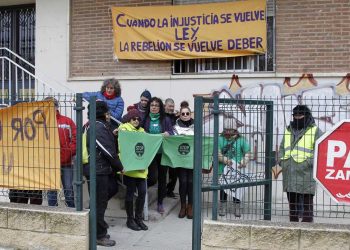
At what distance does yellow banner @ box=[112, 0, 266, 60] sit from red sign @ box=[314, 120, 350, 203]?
3.50 metres

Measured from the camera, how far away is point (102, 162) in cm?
567

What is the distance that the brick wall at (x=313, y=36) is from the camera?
7523 millimetres

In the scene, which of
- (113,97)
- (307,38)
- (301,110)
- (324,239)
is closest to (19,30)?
(113,97)

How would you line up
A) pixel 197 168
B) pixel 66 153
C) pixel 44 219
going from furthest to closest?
pixel 66 153 → pixel 44 219 → pixel 197 168

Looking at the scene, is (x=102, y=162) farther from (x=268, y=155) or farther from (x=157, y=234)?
(x=268, y=155)

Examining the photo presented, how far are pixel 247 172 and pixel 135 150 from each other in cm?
183

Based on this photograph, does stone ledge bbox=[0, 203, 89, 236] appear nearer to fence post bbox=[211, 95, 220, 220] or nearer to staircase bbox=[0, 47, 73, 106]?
fence post bbox=[211, 95, 220, 220]

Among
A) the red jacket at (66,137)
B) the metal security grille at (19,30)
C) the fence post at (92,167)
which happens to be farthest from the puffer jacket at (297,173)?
the metal security grille at (19,30)

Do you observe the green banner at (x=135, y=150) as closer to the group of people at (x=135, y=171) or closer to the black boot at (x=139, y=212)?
the group of people at (x=135, y=171)

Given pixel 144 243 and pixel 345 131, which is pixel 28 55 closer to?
pixel 144 243

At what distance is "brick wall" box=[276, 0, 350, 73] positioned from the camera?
7523 mm

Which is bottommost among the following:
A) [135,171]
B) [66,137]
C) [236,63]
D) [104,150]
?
[135,171]

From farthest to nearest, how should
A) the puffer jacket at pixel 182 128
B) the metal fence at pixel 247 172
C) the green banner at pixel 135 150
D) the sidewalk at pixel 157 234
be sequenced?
the puffer jacket at pixel 182 128 → the green banner at pixel 135 150 → the sidewalk at pixel 157 234 → the metal fence at pixel 247 172

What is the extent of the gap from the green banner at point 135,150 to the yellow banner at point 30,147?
1.05 m
